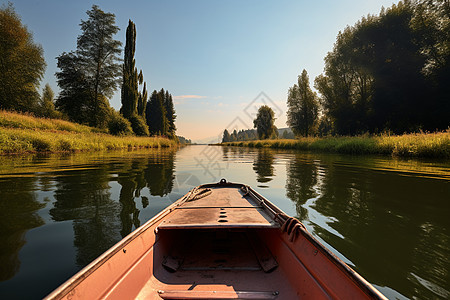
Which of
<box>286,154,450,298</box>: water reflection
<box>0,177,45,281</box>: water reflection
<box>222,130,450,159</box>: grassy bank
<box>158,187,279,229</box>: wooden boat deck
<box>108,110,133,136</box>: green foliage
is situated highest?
<box>108,110,133,136</box>: green foliage

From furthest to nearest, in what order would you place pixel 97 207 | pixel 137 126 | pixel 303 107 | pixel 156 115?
pixel 156 115, pixel 303 107, pixel 137 126, pixel 97 207

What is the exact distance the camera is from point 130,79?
31859 mm

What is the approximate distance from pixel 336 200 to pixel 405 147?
35.4 feet

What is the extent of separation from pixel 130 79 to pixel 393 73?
34.9m

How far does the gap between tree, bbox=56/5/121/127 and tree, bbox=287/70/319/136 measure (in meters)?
29.6

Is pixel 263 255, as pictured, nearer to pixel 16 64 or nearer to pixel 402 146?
pixel 402 146

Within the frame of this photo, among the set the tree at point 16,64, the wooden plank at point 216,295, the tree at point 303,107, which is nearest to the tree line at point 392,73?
the tree at point 303,107

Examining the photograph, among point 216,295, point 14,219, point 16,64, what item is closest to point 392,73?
point 216,295

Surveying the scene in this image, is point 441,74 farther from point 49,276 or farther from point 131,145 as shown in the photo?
point 131,145

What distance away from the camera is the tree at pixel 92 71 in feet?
86.7

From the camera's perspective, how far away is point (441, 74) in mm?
20047

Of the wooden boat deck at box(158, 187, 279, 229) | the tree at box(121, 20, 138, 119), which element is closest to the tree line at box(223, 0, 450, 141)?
the wooden boat deck at box(158, 187, 279, 229)

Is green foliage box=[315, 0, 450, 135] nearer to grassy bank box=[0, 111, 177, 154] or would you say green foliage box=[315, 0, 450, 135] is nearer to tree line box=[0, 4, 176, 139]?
grassy bank box=[0, 111, 177, 154]

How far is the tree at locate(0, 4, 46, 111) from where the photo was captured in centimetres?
2334
